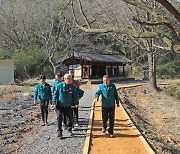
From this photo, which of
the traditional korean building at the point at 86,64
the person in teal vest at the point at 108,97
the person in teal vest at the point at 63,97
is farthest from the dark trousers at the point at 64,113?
the traditional korean building at the point at 86,64

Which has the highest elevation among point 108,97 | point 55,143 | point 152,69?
point 152,69

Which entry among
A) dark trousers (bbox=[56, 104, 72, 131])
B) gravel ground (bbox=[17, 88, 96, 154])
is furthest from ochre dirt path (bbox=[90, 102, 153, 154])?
dark trousers (bbox=[56, 104, 72, 131])

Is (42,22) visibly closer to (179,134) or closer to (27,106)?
(27,106)

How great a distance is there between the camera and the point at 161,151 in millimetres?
9195

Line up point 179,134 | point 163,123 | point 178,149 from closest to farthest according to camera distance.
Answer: point 178,149
point 179,134
point 163,123

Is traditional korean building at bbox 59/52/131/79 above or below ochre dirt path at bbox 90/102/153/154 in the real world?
above

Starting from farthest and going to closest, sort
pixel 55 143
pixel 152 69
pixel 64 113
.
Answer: pixel 152 69 < pixel 64 113 < pixel 55 143

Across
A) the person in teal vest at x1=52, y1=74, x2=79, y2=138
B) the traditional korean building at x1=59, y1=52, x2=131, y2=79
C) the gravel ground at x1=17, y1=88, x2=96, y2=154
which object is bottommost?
the gravel ground at x1=17, y1=88, x2=96, y2=154

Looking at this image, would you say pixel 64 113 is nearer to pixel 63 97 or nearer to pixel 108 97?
pixel 63 97

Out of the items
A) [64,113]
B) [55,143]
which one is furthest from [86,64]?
[55,143]

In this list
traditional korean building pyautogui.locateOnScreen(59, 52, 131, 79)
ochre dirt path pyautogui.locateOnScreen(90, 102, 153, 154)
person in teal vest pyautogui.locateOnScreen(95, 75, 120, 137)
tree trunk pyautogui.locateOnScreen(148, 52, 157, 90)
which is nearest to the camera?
ochre dirt path pyautogui.locateOnScreen(90, 102, 153, 154)

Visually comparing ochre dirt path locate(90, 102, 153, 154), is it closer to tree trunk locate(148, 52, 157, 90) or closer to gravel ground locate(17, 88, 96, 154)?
gravel ground locate(17, 88, 96, 154)

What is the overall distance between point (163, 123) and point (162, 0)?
11813 mm

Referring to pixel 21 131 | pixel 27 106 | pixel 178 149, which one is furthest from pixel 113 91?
pixel 27 106
